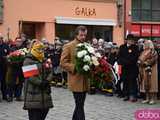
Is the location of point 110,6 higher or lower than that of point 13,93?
higher

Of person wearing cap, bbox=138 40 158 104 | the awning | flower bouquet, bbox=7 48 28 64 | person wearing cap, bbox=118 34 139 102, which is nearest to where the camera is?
flower bouquet, bbox=7 48 28 64

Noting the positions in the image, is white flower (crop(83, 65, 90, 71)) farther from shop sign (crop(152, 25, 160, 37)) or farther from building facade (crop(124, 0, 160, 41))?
shop sign (crop(152, 25, 160, 37))

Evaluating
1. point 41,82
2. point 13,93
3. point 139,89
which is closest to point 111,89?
point 139,89

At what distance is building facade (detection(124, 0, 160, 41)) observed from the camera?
32.3 meters

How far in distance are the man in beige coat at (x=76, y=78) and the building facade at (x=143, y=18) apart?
2209 centimetres

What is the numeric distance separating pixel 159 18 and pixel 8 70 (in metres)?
19.9

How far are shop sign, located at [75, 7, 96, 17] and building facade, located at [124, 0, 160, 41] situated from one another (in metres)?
2.29

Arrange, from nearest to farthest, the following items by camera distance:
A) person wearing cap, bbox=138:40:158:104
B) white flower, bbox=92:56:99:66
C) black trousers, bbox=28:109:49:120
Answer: black trousers, bbox=28:109:49:120, white flower, bbox=92:56:99:66, person wearing cap, bbox=138:40:158:104

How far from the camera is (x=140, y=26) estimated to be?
108ft

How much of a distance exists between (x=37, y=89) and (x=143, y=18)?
2489 centimetres

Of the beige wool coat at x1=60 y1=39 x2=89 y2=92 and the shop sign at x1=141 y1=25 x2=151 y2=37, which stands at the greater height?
the shop sign at x1=141 y1=25 x2=151 y2=37

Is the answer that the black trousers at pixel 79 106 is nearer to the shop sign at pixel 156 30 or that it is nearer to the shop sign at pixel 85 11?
the shop sign at pixel 85 11

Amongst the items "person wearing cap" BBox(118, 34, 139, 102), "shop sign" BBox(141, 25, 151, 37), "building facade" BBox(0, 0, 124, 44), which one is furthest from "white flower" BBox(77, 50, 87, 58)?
"shop sign" BBox(141, 25, 151, 37)

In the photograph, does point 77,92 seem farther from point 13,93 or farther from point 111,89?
point 111,89
